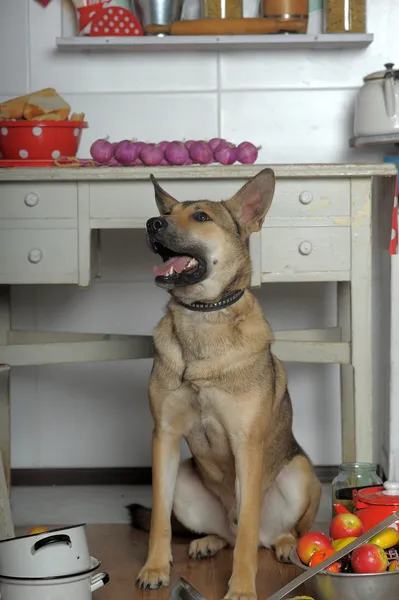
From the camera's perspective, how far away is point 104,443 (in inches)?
138

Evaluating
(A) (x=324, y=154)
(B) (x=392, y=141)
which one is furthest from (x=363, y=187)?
(A) (x=324, y=154)

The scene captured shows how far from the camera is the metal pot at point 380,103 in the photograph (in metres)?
2.98

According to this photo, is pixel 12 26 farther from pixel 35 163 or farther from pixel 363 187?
pixel 363 187

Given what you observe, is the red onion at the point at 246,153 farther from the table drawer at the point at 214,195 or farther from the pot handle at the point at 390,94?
the pot handle at the point at 390,94

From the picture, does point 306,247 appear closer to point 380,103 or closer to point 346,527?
point 380,103

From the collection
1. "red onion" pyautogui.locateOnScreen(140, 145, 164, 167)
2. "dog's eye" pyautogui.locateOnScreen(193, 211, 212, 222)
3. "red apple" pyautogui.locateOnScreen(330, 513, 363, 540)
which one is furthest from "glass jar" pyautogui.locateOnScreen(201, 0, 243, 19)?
"red apple" pyautogui.locateOnScreen(330, 513, 363, 540)

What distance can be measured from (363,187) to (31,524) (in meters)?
1.49

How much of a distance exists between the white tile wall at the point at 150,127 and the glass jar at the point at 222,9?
0.53ft

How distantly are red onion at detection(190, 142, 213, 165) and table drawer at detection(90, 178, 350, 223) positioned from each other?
0.58ft

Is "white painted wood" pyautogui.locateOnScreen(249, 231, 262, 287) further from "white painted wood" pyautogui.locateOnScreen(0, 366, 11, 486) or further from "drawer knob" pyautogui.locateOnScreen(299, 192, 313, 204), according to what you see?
"white painted wood" pyautogui.locateOnScreen(0, 366, 11, 486)

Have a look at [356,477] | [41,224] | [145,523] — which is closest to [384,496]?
[356,477]

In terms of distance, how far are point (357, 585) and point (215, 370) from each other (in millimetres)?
612

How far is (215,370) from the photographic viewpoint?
7.41 feet

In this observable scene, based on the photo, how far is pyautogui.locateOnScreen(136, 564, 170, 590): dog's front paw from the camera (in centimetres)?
223
